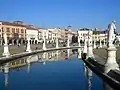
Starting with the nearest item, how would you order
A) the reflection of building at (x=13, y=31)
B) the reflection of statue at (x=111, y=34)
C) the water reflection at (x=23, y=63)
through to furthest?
the reflection of statue at (x=111, y=34) → the water reflection at (x=23, y=63) → the reflection of building at (x=13, y=31)

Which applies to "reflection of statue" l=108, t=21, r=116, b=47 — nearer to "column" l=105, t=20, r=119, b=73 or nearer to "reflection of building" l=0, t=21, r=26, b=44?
"column" l=105, t=20, r=119, b=73

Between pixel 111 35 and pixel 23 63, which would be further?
pixel 23 63

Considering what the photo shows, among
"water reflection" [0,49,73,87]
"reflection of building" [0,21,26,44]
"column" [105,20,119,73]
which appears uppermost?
"reflection of building" [0,21,26,44]

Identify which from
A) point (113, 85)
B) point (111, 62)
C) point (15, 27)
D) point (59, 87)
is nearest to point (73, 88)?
point (59, 87)

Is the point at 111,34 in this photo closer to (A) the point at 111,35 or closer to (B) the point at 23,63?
(A) the point at 111,35

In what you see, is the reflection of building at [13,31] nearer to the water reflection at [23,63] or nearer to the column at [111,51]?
the water reflection at [23,63]

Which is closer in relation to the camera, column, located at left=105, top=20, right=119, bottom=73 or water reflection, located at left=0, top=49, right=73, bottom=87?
column, located at left=105, top=20, right=119, bottom=73

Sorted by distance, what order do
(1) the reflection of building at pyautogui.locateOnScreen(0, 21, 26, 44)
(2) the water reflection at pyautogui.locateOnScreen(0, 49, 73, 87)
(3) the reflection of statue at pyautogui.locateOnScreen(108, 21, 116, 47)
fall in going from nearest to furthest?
(3) the reflection of statue at pyautogui.locateOnScreen(108, 21, 116, 47), (2) the water reflection at pyautogui.locateOnScreen(0, 49, 73, 87), (1) the reflection of building at pyautogui.locateOnScreen(0, 21, 26, 44)

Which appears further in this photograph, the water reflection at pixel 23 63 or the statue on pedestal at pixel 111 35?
the water reflection at pixel 23 63

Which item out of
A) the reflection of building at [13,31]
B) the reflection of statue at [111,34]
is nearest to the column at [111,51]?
the reflection of statue at [111,34]

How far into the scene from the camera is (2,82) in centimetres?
1532

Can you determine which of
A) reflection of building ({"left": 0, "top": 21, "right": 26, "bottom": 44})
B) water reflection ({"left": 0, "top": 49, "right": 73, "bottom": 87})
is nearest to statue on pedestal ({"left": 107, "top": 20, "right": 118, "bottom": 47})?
water reflection ({"left": 0, "top": 49, "right": 73, "bottom": 87})

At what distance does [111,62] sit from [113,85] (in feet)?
9.50

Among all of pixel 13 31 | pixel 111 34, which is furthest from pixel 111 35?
pixel 13 31
